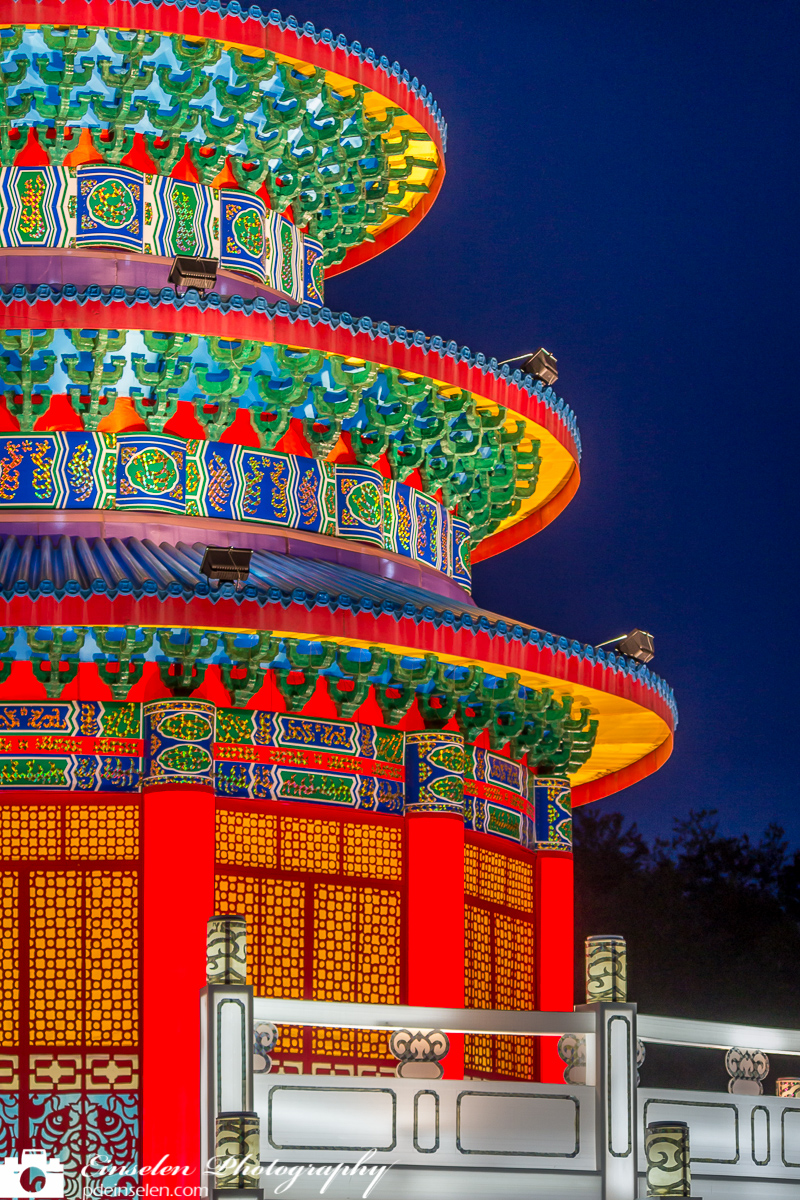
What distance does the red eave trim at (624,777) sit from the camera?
19.1m

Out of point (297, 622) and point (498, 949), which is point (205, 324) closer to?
point (297, 622)

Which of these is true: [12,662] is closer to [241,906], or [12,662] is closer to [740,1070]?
[241,906]

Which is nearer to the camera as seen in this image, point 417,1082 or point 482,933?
point 417,1082

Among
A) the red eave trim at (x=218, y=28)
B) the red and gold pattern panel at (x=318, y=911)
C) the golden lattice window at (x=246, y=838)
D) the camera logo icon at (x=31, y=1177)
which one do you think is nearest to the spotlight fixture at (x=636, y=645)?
the red and gold pattern panel at (x=318, y=911)

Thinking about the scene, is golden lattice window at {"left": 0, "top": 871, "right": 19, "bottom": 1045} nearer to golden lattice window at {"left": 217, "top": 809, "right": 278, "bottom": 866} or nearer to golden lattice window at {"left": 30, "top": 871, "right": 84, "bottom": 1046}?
golden lattice window at {"left": 30, "top": 871, "right": 84, "bottom": 1046}

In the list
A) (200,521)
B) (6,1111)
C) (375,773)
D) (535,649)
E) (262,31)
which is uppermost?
(262,31)

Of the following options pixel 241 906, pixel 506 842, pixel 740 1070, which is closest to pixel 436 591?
pixel 506 842

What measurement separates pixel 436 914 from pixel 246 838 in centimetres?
162

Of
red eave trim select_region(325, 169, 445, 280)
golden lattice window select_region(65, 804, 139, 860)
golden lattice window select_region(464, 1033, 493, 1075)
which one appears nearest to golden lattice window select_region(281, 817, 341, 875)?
golden lattice window select_region(65, 804, 139, 860)

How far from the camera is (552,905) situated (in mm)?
17562

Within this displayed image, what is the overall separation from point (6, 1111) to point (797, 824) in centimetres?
2805

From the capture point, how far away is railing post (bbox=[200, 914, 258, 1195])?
36.4 feet

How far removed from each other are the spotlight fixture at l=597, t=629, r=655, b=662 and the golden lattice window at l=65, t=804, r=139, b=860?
4.95 metres

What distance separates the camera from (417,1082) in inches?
470
